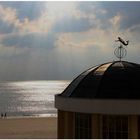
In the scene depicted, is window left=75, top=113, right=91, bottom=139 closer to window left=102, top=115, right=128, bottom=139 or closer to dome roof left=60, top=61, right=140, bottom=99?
window left=102, top=115, right=128, bottom=139

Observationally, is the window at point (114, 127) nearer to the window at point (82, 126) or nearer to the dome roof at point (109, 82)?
the window at point (82, 126)

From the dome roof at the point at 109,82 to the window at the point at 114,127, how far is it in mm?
1233

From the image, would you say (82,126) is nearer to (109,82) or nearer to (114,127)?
(114,127)

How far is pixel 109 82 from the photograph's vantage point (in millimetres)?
22594

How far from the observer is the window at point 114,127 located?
20969mm

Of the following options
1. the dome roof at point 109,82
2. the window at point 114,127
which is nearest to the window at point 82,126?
the window at point 114,127

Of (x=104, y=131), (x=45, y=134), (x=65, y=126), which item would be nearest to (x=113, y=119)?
(x=104, y=131)

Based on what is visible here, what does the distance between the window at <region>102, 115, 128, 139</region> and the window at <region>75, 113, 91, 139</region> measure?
0.88 m

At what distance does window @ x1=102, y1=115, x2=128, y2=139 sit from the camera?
21.0 metres

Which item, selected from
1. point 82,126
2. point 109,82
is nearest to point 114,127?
point 82,126

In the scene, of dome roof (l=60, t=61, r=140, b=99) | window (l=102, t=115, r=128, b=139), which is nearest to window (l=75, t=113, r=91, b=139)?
window (l=102, t=115, r=128, b=139)

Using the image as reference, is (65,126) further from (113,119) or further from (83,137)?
(113,119)

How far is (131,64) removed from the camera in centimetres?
2431

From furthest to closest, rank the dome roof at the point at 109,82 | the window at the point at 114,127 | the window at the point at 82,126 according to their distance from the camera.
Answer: the dome roof at the point at 109,82
the window at the point at 82,126
the window at the point at 114,127
